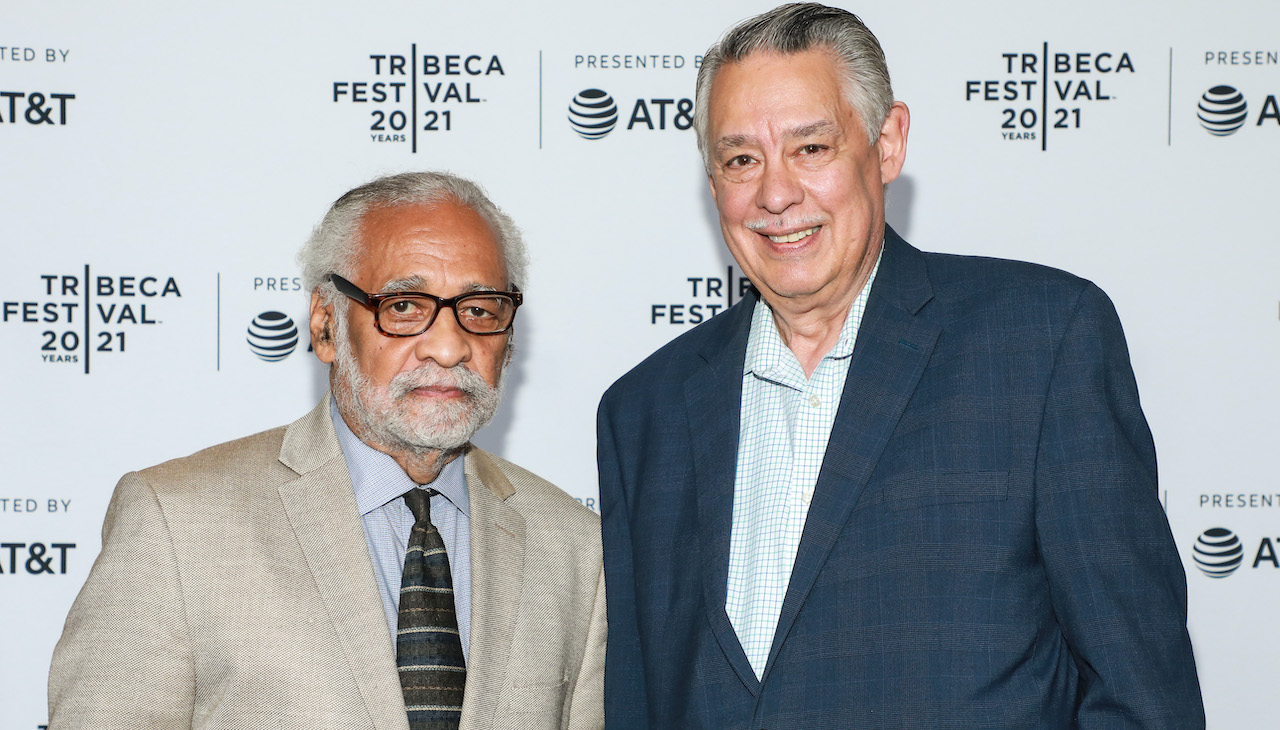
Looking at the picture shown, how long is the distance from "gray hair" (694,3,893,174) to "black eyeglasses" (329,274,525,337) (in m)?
0.71

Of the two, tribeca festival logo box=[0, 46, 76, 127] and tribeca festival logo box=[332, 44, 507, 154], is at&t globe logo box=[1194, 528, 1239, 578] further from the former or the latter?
tribeca festival logo box=[0, 46, 76, 127]

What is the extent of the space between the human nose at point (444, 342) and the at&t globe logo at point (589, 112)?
1384mm

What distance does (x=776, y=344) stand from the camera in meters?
2.13

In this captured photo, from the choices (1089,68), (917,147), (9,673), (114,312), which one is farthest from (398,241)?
(1089,68)

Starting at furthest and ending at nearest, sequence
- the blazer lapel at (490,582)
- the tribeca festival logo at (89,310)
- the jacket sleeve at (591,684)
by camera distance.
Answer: the tribeca festival logo at (89,310), the jacket sleeve at (591,684), the blazer lapel at (490,582)

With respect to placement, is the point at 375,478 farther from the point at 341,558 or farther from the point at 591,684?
the point at 591,684

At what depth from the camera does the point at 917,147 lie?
3.42m

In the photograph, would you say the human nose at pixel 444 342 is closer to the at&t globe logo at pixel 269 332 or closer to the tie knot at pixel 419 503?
the tie knot at pixel 419 503

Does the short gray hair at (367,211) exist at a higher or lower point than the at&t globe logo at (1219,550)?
higher

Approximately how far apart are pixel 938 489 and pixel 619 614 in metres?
0.78

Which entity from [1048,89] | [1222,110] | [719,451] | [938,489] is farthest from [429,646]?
[1222,110]

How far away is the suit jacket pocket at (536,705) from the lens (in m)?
2.14

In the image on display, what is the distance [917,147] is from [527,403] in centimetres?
149

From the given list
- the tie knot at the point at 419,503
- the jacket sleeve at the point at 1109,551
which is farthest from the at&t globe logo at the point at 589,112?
the jacket sleeve at the point at 1109,551
